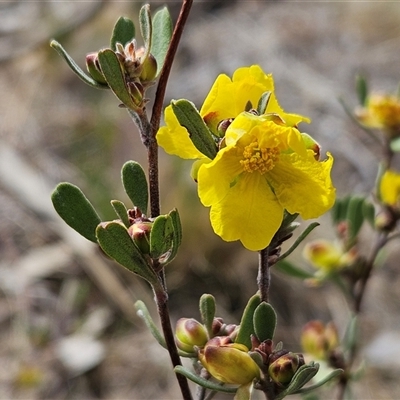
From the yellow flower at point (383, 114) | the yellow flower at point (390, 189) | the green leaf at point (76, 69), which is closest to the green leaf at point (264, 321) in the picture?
the green leaf at point (76, 69)

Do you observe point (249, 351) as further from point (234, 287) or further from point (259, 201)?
point (234, 287)

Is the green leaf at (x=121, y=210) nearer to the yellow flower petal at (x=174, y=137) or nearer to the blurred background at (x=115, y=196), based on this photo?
the yellow flower petal at (x=174, y=137)

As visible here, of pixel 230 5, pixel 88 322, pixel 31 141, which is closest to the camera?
pixel 88 322

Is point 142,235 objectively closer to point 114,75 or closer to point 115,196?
point 114,75

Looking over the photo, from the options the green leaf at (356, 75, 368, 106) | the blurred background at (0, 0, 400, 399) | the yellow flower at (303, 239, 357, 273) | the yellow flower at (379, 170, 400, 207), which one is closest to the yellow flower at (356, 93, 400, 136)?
the green leaf at (356, 75, 368, 106)

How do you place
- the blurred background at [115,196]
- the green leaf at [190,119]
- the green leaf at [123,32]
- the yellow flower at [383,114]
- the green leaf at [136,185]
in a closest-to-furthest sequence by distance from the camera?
the green leaf at [190,119], the green leaf at [136,185], the green leaf at [123,32], the yellow flower at [383,114], the blurred background at [115,196]

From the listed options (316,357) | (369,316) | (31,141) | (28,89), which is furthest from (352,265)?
(28,89)

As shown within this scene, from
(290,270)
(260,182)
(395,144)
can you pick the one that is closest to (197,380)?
(260,182)
